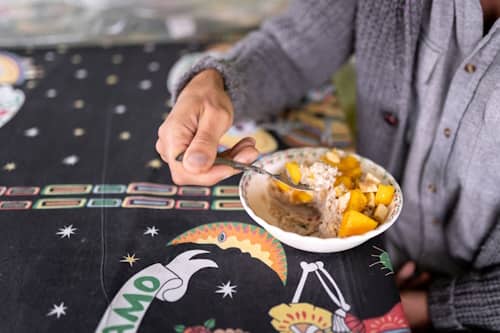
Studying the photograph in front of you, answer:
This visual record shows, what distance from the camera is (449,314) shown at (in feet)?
2.78

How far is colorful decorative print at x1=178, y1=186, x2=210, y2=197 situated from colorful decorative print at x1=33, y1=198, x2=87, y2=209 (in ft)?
0.53

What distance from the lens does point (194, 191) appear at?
2.50 ft

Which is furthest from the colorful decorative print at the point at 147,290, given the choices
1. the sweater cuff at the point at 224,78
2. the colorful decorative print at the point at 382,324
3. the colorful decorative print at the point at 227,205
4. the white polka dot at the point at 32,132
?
the white polka dot at the point at 32,132

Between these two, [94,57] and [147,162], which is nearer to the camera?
[147,162]

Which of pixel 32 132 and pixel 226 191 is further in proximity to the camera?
pixel 32 132

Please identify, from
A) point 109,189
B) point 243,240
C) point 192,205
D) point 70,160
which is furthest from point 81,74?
point 243,240

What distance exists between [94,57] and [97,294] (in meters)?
0.76

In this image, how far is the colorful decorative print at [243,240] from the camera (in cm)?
64

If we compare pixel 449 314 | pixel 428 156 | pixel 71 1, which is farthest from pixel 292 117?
pixel 71 1

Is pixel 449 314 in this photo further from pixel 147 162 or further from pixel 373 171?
pixel 147 162

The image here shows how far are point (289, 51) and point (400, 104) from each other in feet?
0.84

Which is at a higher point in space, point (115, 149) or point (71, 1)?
point (71, 1)

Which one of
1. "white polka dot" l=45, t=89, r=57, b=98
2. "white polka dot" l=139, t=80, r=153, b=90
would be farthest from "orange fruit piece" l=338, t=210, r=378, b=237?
"white polka dot" l=45, t=89, r=57, b=98

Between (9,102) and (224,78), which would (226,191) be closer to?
(224,78)
